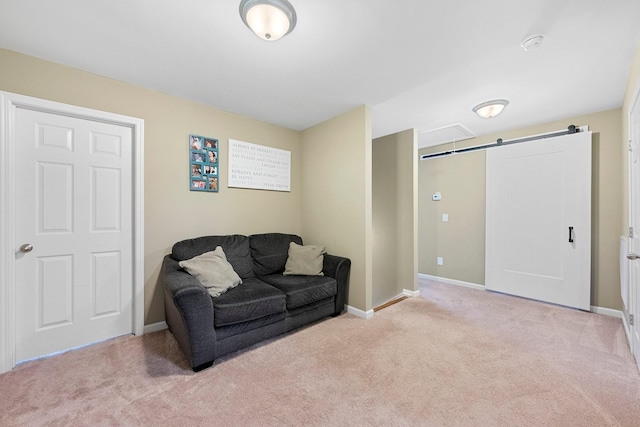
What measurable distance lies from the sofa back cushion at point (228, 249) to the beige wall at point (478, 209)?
3140 mm

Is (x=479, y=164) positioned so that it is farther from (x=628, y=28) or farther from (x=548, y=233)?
(x=628, y=28)

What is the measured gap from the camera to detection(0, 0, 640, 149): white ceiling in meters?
1.55

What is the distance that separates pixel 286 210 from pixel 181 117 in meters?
1.65

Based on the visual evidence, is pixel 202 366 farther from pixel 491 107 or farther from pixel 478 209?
pixel 478 209

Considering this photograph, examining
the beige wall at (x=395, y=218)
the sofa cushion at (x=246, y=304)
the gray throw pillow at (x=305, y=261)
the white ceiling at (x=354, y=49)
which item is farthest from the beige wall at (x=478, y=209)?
the sofa cushion at (x=246, y=304)

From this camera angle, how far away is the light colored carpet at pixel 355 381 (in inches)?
58.0

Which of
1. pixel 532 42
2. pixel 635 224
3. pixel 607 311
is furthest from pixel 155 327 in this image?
pixel 607 311

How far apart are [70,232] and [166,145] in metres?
1.11

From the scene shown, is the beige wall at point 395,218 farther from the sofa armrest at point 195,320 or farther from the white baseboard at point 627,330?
the sofa armrest at point 195,320

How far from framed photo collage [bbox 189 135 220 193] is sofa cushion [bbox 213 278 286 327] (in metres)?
1.20

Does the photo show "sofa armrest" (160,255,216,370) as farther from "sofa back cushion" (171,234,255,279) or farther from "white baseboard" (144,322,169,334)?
"white baseboard" (144,322,169,334)

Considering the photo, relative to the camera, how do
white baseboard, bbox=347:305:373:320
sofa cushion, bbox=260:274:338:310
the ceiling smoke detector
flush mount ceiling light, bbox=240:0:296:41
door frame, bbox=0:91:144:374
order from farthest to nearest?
white baseboard, bbox=347:305:373:320, sofa cushion, bbox=260:274:338:310, door frame, bbox=0:91:144:374, the ceiling smoke detector, flush mount ceiling light, bbox=240:0:296:41

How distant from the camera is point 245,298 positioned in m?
2.15

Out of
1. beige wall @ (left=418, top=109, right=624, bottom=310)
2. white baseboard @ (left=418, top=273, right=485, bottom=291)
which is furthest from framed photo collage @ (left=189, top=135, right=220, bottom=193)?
white baseboard @ (left=418, top=273, right=485, bottom=291)
